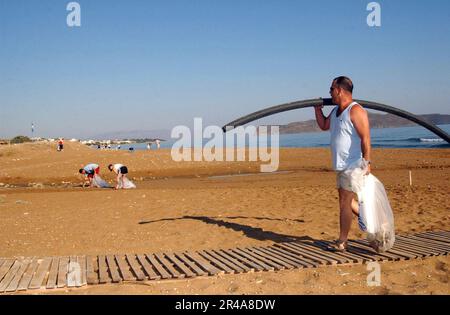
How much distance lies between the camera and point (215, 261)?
5840mm

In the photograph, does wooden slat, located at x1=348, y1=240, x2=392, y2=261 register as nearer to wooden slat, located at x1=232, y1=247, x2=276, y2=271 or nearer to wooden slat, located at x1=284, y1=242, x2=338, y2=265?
wooden slat, located at x1=284, y1=242, x2=338, y2=265

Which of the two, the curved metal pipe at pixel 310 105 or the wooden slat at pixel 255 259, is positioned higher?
the curved metal pipe at pixel 310 105

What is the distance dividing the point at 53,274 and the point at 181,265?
1.57 meters

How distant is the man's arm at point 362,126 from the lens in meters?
5.49

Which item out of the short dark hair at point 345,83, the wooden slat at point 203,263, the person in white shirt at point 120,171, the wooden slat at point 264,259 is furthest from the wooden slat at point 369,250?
the person in white shirt at point 120,171

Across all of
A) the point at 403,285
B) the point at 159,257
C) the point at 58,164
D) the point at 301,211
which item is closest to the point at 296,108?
the point at 403,285

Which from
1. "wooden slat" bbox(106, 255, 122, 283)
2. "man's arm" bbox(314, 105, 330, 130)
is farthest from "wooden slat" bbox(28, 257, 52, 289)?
"man's arm" bbox(314, 105, 330, 130)

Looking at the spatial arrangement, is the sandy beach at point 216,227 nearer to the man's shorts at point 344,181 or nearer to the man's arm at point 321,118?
the man's shorts at point 344,181

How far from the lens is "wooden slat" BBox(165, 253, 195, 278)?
5262mm

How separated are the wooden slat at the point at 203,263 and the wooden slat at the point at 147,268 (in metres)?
0.61

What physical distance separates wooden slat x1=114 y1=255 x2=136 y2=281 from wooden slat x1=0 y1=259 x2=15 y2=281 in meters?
1.37

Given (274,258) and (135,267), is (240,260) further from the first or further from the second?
(135,267)

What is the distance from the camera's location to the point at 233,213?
390 inches
